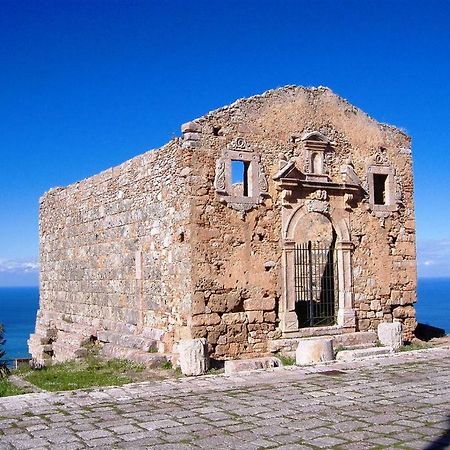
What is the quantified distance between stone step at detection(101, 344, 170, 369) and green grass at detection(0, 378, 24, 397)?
237 centimetres

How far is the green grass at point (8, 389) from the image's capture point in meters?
9.05

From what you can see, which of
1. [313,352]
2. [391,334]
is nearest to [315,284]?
[391,334]

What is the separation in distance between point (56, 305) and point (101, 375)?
28.4 feet

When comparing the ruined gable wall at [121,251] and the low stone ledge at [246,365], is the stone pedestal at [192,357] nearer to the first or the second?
the low stone ledge at [246,365]

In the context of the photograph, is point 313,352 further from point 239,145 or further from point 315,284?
point 239,145

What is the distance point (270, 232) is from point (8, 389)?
5640mm

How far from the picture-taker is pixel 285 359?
463 inches

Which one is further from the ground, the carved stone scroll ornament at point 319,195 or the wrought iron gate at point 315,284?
the carved stone scroll ornament at point 319,195

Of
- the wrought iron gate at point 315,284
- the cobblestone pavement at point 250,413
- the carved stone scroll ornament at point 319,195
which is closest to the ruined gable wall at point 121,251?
the wrought iron gate at point 315,284

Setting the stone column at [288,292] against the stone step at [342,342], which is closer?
the stone step at [342,342]

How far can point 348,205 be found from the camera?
1342 centimetres

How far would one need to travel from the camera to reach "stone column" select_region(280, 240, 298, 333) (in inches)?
484

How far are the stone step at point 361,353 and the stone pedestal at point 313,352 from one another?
0.28 m

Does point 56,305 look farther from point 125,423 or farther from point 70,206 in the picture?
point 125,423
